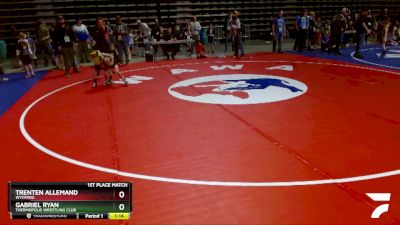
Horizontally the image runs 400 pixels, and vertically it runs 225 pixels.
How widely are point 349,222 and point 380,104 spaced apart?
15.3 feet

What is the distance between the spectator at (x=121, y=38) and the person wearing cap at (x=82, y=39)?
3.63ft

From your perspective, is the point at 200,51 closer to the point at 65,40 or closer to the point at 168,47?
the point at 168,47

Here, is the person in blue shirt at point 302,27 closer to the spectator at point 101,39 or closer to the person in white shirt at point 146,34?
the person in white shirt at point 146,34

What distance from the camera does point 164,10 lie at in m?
20.5

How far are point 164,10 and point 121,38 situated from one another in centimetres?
693

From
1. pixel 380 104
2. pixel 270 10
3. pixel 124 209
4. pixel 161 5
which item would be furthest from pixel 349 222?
pixel 270 10

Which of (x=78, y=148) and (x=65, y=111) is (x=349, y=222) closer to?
(x=78, y=148)

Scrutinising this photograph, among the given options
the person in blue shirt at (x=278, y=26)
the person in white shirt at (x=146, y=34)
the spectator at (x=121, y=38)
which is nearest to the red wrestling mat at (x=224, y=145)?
the spectator at (x=121, y=38)

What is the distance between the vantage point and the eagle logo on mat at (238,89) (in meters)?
8.19

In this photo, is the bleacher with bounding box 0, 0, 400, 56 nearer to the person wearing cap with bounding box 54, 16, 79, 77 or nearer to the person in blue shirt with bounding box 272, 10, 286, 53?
the person wearing cap with bounding box 54, 16, 79, 77

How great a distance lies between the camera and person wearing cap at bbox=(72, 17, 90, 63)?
13.3m

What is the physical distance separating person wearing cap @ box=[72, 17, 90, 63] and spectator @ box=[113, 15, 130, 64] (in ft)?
3.63

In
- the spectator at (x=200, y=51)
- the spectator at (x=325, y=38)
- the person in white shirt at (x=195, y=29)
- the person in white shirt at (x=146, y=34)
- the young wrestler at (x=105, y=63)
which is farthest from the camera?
the person in white shirt at (x=195, y=29)

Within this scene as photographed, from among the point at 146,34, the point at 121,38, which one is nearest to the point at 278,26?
the point at 146,34
